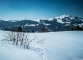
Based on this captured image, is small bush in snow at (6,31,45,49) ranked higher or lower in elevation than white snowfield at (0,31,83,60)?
higher

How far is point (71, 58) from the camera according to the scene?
5.46 ft

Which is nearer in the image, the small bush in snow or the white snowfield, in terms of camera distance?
the white snowfield

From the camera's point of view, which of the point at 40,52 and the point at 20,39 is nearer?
the point at 40,52

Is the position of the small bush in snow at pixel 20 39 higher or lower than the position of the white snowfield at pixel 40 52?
higher

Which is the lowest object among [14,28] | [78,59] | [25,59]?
[78,59]

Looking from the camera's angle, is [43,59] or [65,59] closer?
[43,59]

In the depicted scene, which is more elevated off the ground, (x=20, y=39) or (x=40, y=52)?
(x=20, y=39)

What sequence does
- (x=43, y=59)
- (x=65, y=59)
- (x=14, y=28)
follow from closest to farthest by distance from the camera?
(x=43, y=59) → (x=65, y=59) → (x=14, y=28)

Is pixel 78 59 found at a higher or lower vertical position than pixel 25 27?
lower

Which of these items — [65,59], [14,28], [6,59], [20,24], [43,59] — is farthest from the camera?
[14,28]

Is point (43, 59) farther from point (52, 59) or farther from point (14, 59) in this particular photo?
point (14, 59)

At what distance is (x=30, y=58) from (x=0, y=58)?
570mm

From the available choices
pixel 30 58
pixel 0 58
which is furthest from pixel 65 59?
pixel 0 58

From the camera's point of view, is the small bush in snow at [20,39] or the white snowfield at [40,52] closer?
the white snowfield at [40,52]
